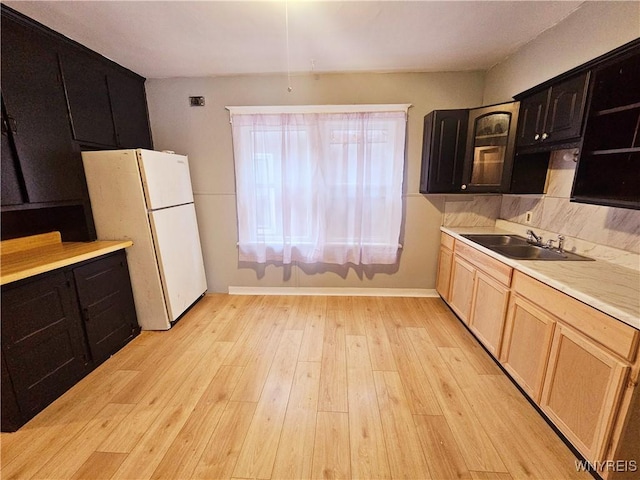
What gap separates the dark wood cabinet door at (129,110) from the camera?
2.68 m

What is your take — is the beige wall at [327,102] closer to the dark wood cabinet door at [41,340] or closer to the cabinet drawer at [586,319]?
the cabinet drawer at [586,319]

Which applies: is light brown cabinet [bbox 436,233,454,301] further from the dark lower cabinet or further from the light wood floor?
the dark lower cabinet

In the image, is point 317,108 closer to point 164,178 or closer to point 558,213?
point 164,178

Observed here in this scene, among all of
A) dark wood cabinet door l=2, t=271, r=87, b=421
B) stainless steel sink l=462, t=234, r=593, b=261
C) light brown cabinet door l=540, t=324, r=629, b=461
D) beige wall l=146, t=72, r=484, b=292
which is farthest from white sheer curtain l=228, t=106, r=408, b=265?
light brown cabinet door l=540, t=324, r=629, b=461

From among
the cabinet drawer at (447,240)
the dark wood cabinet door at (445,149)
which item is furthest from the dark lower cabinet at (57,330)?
the cabinet drawer at (447,240)

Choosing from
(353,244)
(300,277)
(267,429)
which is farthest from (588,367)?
(300,277)

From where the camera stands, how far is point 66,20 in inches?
76.9

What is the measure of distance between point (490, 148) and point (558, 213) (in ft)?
2.72

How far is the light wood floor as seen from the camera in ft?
4.65

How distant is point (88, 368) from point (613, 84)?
411 centimetres

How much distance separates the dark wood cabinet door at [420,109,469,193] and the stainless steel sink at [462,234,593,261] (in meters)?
0.59

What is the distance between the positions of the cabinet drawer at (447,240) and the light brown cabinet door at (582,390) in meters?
1.47

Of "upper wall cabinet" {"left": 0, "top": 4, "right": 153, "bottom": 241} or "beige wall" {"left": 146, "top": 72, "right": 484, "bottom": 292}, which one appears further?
"beige wall" {"left": 146, "top": 72, "right": 484, "bottom": 292}

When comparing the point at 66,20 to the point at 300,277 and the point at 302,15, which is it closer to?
the point at 302,15
